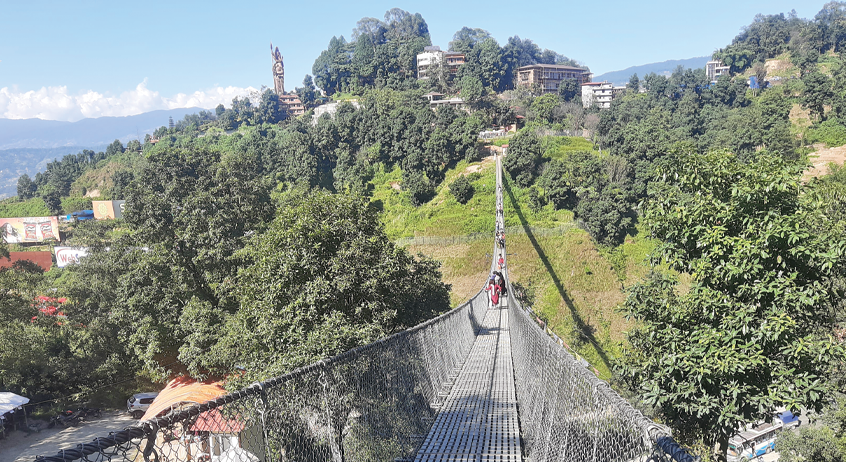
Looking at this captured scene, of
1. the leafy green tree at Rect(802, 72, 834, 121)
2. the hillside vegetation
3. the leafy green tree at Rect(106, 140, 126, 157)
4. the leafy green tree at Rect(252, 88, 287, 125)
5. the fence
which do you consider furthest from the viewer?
the leafy green tree at Rect(252, 88, 287, 125)

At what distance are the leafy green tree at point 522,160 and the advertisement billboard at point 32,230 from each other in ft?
92.6

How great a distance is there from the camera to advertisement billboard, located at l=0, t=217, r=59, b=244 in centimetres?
3100

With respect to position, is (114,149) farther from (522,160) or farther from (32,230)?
(522,160)

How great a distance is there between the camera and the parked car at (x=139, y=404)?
38.5ft

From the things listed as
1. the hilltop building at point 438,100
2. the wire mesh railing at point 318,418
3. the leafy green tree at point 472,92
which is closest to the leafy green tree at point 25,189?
the hilltop building at point 438,100

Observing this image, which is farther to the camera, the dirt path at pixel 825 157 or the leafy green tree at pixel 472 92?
the leafy green tree at pixel 472 92

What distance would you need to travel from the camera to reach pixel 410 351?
11.9 ft

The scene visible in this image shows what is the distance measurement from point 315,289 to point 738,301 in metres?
4.53

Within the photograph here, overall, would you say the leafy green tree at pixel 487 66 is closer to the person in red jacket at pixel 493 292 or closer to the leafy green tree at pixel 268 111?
the leafy green tree at pixel 268 111

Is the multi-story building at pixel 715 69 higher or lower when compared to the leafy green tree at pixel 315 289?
higher

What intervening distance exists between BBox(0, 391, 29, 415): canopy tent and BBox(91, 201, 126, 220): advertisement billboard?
76.0 ft

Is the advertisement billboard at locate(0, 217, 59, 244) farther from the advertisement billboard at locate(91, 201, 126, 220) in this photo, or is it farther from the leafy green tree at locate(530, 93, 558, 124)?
the leafy green tree at locate(530, 93, 558, 124)

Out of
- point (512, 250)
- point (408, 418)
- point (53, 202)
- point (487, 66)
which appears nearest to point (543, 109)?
point (487, 66)

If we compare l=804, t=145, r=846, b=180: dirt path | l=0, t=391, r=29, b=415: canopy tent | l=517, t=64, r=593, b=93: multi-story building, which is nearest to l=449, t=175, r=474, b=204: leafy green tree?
l=804, t=145, r=846, b=180: dirt path
